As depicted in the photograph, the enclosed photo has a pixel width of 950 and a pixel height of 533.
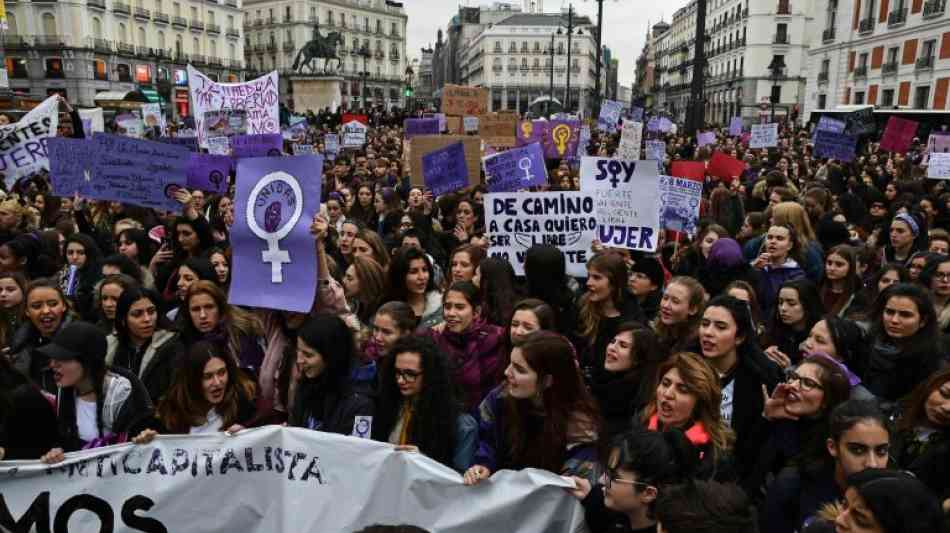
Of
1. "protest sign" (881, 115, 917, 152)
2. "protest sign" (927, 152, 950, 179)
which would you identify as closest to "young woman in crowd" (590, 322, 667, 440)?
"protest sign" (927, 152, 950, 179)

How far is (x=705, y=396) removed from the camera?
120 inches

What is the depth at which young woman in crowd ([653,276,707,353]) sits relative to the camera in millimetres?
4172

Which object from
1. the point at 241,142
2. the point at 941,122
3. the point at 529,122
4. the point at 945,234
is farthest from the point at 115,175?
the point at 941,122

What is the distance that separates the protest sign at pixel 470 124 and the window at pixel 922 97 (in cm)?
3055

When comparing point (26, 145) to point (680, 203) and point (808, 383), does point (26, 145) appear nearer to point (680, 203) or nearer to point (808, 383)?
point (680, 203)

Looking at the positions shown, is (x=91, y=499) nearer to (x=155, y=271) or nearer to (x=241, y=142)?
(x=155, y=271)

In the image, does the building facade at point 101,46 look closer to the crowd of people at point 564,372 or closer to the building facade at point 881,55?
the building facade at point 881,55

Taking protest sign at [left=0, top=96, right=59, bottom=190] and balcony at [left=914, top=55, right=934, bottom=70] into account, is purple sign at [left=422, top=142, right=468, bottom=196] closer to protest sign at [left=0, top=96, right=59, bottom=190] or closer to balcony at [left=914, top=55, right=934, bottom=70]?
protest sign at [left=0, top=96, right=59, bottom=190]

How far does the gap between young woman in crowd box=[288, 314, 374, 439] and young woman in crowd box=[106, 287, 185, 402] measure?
3.13ft

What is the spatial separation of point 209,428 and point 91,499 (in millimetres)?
573

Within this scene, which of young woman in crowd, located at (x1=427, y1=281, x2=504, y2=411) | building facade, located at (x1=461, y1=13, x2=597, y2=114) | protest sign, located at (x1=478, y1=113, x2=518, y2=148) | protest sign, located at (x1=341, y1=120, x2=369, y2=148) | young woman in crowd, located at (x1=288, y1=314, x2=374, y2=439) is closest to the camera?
young woman in crowd, located at (x1=288, y1=314, x2=374, y2=439)

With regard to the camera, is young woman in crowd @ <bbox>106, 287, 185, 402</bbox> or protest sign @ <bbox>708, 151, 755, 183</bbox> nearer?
young woman in crowd @ <bbox>106, 287, 185, 402</bbox>

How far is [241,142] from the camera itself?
8.76 m

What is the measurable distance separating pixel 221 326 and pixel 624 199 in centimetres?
333
